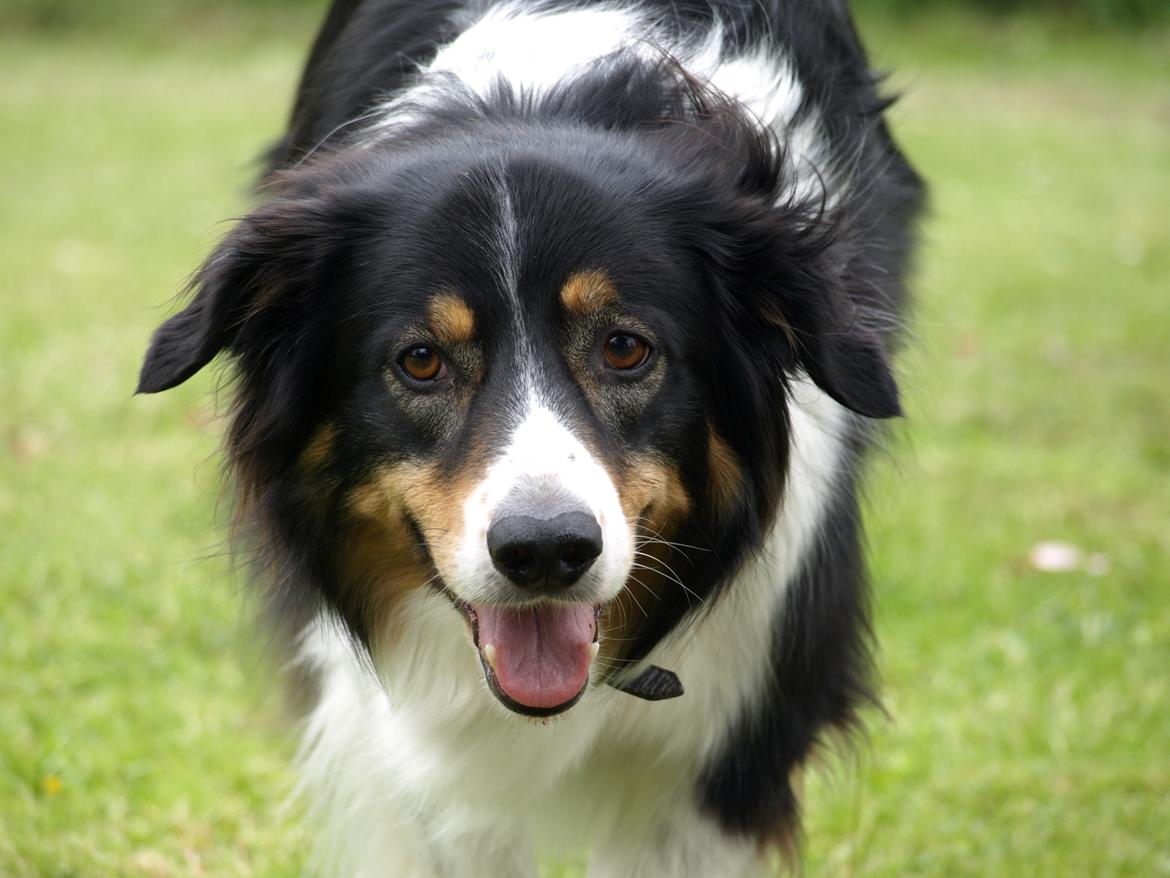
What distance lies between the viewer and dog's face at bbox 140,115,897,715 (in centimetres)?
248

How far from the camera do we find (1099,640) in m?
4.76

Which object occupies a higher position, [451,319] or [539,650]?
[451,319]

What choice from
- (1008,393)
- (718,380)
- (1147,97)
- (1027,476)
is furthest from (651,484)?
(1147,97)

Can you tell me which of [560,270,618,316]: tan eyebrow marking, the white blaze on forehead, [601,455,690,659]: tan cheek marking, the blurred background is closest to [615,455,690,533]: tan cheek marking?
[601,455,690,659]: tan cheek marking

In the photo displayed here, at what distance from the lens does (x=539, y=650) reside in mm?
2557

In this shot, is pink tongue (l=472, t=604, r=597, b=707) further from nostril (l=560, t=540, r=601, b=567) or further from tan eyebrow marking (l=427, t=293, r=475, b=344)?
tan eyebrow marking (l=427, t=293, r=475, b=344)

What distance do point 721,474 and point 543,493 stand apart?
1.94 feet

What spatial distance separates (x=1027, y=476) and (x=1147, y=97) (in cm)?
1120

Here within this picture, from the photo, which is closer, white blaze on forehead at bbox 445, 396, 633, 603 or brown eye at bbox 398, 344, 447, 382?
white blaze on forehead at bbox 445, 396, 633, 603

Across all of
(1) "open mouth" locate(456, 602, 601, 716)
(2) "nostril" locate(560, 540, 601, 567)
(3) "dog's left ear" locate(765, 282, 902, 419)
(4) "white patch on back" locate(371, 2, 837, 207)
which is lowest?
(1) "open mouth" locate(456, 602, 601, 716)

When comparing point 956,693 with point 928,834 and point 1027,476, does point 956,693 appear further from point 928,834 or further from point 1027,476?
point 1027,476

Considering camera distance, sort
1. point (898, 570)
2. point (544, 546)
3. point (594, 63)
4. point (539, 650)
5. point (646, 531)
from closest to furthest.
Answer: point (544, 546)
point (539, 650)
point (646, 531)
point (594, 63)
point (898, 570)

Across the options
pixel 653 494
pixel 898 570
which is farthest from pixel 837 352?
pixel 898 570

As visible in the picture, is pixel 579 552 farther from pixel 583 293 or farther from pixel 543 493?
pixel 583 293
